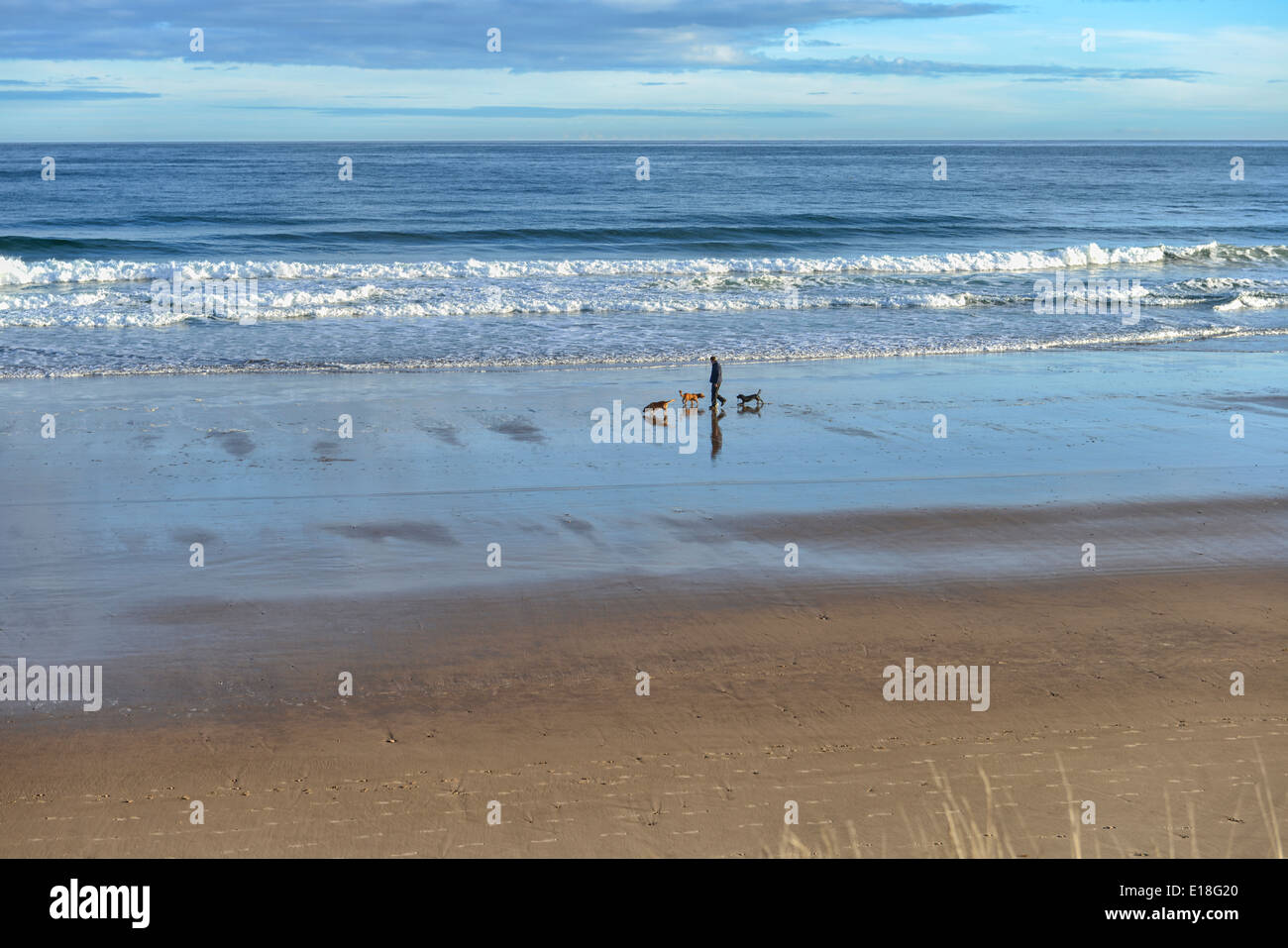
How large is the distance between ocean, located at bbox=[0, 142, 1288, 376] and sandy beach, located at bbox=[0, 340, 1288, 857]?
7179 millimetres

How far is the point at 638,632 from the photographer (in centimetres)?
907

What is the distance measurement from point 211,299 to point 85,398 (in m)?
11.3

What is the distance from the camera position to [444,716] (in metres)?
7.72

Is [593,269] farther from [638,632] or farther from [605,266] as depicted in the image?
[638,632]

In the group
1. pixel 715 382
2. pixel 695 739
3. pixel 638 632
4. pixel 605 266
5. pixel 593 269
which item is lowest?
pixel 695 739

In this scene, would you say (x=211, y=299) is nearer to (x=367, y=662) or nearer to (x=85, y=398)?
(x=85, y=398)

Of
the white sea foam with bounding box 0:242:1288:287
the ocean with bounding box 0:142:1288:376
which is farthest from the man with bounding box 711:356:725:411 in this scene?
the white sea foam with bounding box 0:242:1288:287

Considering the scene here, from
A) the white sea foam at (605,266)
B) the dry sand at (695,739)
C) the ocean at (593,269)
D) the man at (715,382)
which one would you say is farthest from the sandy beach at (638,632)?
the white sea foam at (605,266)

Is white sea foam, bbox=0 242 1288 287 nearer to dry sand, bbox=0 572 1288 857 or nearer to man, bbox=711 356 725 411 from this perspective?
man, bbox=711 356 725 411

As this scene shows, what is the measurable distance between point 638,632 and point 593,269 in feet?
88.3

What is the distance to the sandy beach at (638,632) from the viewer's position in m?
6.60

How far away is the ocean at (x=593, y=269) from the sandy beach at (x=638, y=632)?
23.6ft

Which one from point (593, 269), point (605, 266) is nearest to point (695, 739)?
point (593, 269)
